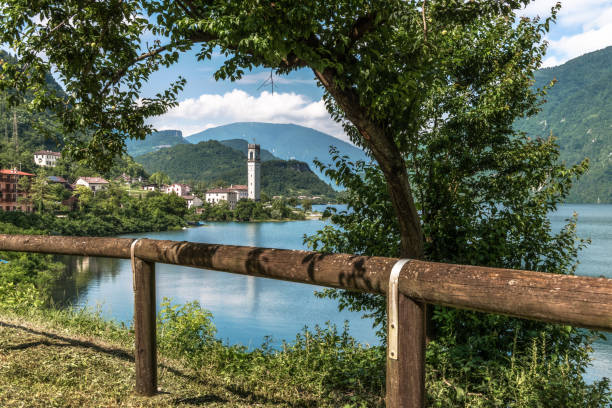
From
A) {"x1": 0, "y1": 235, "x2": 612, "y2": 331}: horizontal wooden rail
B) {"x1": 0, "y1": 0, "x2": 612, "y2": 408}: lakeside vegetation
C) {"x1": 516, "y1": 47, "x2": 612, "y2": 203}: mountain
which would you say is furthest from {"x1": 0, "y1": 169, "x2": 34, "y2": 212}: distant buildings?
{"x1": 516, "y1": 47, "x2": 612, "y2": 203}: mountain

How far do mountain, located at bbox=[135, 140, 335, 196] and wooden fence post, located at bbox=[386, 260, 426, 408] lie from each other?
12849 cm

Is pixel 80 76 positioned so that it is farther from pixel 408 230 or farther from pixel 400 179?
pixel 408 230

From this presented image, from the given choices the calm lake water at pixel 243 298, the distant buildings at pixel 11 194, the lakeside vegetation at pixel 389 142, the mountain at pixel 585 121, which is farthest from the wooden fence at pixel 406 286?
the mountain at pixel 585 121

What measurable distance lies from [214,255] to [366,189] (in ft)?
16.0

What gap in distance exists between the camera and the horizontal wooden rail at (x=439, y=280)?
3.66 ft

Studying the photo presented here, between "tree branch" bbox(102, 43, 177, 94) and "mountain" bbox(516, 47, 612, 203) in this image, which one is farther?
"mountain" bbox(516, 47, 612, 203)

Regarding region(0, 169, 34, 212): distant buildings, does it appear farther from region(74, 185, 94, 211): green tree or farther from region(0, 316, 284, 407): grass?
region(0, 316, 284, 407): grass

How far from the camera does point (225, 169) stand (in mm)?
160625

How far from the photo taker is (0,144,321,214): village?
64500mm

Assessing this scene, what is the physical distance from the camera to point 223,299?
30.2 meters

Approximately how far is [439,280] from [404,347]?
29 cm

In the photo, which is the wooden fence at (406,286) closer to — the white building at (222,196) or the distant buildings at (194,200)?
the distant buildings at (194,200)

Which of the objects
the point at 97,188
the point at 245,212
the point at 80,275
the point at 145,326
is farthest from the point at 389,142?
the point at 97,188

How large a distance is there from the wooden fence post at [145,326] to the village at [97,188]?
28900 millimetres
